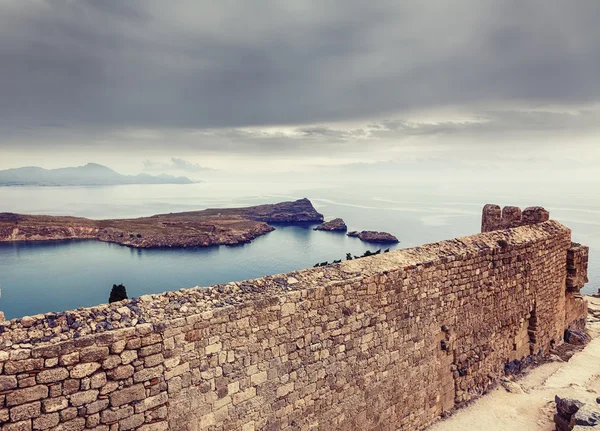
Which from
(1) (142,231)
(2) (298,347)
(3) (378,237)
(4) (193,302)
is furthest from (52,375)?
(1) (142,231)

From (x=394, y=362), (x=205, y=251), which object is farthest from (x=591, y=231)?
(x=394, y=362)

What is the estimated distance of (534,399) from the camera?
25.5 ft

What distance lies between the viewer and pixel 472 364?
7.62m

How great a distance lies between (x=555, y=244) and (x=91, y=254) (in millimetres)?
59626

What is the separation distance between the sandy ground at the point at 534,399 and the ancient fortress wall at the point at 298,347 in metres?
0.32

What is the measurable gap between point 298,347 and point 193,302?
160 centimetres

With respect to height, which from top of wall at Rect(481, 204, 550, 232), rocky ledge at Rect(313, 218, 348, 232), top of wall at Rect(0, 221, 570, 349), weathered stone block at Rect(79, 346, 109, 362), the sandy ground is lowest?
rocky ledge at Rect(313, 218, 348, 232)

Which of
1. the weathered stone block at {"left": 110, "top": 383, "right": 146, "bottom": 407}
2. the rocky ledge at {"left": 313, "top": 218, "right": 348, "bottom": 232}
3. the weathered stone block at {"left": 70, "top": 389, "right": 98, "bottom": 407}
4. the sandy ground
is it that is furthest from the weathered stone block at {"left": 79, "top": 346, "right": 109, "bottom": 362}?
the rocky ledge at {"left": 313, "top": 218, "right": 348, "bottom": 232}

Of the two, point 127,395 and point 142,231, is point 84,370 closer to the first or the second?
point 127,395

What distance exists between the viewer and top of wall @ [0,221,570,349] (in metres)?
3.43

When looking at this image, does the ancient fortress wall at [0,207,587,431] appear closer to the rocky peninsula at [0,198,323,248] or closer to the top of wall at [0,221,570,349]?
the top of wall at [0,221,570,349]

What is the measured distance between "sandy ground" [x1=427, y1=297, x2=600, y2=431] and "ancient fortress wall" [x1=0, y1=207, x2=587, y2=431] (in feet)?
1.04

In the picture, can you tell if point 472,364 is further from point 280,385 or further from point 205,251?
point 205,251

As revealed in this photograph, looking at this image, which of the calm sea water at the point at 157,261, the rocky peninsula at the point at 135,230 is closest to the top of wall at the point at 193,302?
the calm sea water at the point at 157,261
